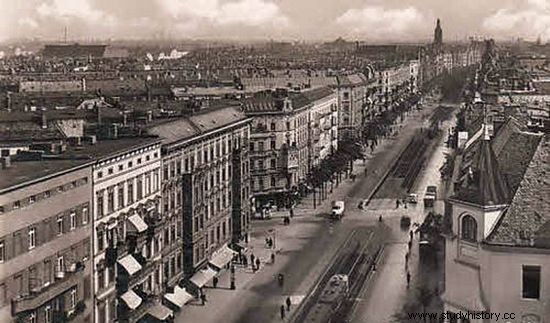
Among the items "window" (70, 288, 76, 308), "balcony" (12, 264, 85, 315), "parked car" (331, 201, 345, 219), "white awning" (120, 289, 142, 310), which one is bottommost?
"parked car" (331, 201, 345, 219)

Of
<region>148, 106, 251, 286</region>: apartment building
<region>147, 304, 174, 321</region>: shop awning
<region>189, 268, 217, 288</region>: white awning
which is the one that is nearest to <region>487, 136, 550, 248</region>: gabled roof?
<region>147, 304, 174, 321</region>: shop awning

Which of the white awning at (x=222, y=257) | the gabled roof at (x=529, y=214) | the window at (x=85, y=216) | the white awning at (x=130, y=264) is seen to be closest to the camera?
the gabled roof at (x=529, y=214)

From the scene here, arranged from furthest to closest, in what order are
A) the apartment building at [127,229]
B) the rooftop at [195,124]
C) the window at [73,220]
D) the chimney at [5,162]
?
the rooftop at [195,124], the apartment building at [127,229], the window at [73,220], the chimney at [5,162]

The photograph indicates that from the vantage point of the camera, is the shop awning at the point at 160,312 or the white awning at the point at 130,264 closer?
the white awning at the point at 130,264

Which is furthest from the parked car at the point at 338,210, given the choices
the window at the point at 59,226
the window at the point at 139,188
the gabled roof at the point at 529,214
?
the gabled roof at the point at 529,214

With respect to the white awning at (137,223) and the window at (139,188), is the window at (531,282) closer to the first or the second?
the white awning at (137,223)

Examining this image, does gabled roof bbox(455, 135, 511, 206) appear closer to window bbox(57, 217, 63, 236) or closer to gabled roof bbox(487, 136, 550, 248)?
gabled roof bbox(487, 136, 550, 248)

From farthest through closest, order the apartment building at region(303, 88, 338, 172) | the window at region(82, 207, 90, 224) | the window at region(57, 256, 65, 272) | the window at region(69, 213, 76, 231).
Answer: the apartment building at region(303, 88, 338, 172), the window at region(82, 207, 90, 224), the window at region(69, 213, 76, 231), the window at region(57, 256, 65, 272)

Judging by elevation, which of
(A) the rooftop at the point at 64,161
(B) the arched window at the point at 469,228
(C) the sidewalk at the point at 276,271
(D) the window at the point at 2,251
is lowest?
(C) the sidewalk at the point at 276,271
